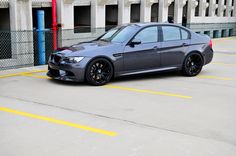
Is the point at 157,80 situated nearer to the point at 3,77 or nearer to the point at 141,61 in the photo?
the point at 141,61

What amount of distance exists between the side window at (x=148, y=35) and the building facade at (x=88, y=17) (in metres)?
4.02

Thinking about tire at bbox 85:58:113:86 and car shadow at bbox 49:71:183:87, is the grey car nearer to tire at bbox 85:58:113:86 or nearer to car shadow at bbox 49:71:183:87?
tire at bbox 85:58:113:86

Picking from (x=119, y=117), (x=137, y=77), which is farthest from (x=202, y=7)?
(x=119, y=117)

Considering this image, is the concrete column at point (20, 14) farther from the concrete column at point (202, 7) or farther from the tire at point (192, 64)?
the concrete column at point (202, 7)

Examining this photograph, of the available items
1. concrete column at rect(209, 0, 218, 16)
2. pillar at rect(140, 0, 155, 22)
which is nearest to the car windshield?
pillar at rect(140, 0, 155, 22)

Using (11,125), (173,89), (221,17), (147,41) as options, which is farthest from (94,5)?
(221,17)

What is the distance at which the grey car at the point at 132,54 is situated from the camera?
829 cm

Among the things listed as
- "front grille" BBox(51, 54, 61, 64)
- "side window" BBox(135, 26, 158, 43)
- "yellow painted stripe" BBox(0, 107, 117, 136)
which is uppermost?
"side window" BBox(135, 26, 158, 43)

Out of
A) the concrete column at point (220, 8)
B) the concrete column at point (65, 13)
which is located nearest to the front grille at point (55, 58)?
the concrete column at point (65, 13)

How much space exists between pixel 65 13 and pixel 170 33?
500 centimetres

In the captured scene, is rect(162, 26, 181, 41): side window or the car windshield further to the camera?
rect(162, 26, 181, 41): side window

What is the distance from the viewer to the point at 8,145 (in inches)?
185

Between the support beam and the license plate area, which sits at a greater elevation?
the support beam

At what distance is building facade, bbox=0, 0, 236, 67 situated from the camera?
11391 mm
